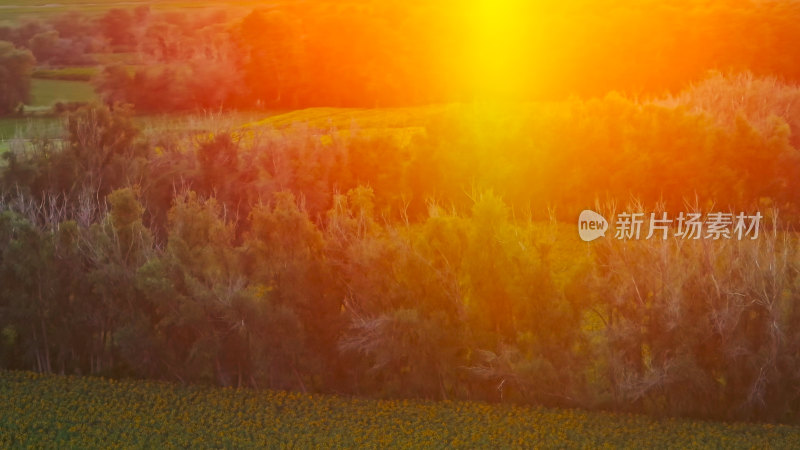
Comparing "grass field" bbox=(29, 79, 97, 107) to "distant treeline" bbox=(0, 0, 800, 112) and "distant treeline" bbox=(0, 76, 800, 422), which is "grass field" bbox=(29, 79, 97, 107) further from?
"distant treeline" bbox=(0, 76, 800, 422)

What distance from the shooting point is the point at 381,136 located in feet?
149

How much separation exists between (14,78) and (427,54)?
24501mm

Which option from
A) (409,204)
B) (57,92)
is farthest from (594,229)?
(57,92)

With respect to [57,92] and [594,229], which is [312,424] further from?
[57,92]

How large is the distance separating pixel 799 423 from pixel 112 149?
95.4 feet

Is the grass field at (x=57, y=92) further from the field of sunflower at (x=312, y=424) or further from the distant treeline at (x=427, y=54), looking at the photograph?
the field of sunflower at (x=312, y=424)

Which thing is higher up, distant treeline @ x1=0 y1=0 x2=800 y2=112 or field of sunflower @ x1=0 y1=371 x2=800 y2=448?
distant treeline @ x1=0 y1=0 x2=800 y2=112

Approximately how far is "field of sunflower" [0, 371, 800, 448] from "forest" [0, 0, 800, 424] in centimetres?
75

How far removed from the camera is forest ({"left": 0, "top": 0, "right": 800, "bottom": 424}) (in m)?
21.3

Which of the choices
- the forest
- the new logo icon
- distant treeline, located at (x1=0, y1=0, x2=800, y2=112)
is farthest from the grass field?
the new logo icon

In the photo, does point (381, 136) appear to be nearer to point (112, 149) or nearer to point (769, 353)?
point (112, 149)

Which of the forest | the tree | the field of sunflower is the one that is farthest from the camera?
the tree

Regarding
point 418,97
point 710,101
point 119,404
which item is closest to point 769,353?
point 119,404

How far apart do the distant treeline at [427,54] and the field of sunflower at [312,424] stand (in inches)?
1345
